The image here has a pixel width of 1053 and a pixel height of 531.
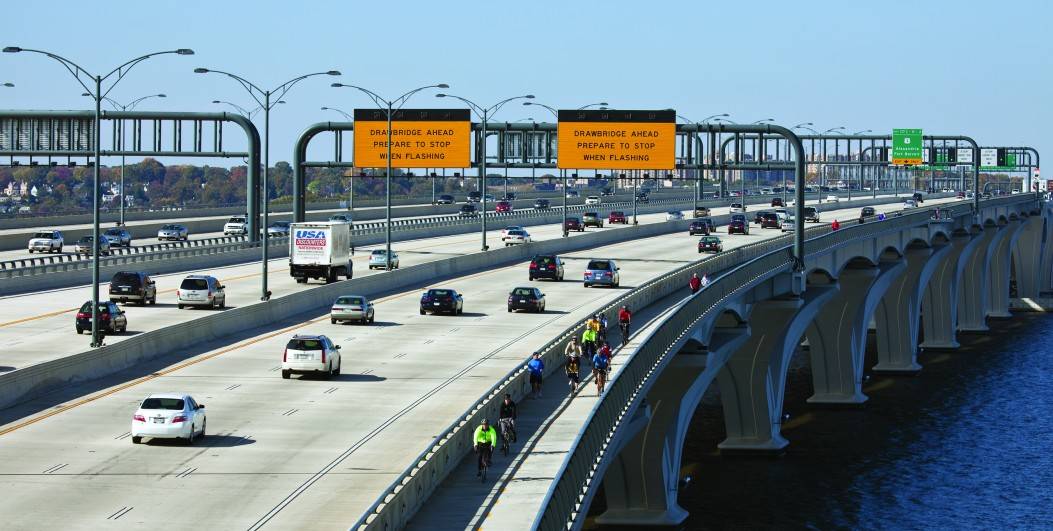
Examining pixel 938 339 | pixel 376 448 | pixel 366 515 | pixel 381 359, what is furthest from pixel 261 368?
pixel 938 339

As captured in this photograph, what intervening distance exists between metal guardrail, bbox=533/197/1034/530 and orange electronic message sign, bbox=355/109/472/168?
21.3 m

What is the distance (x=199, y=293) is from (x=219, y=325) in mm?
8261

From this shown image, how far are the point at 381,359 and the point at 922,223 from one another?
212 feet

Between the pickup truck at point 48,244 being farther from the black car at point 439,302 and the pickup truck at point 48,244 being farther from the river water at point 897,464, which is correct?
the black car at point 439,302

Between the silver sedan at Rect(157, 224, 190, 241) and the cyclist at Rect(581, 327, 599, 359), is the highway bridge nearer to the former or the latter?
the cyclist at Rect(581, 327, 599, 359)

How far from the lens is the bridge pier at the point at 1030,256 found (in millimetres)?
171625

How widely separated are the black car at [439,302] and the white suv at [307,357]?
62.4 feet

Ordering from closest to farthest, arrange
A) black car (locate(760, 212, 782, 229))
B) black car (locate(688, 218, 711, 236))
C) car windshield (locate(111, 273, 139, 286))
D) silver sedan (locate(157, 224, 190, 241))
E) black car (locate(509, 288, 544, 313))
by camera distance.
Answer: car windshield (locate(111, 273, 139, 286)), black car (locate(509, 288, 544, 313)), silver sedan (locate(157, 224, 190, 241)), black car (locate(688, 218, 711, 236)), black car (locate(760, 212, 782, 229))

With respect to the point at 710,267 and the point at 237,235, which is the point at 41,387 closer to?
the point at 710,267

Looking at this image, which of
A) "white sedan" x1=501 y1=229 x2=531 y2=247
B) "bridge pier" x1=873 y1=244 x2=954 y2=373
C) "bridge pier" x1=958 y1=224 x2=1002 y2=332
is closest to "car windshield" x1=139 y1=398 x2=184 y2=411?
"white sedan" x1=501 y1=229 x2=531 y2=247

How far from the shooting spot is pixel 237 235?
11412 centimetres

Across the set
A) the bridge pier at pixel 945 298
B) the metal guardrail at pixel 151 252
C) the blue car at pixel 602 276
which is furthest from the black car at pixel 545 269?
the bridge pier at pixel 945 298

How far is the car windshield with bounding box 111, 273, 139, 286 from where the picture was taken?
65.1m

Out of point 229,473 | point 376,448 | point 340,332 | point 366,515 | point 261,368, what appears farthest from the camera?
point 340,332
